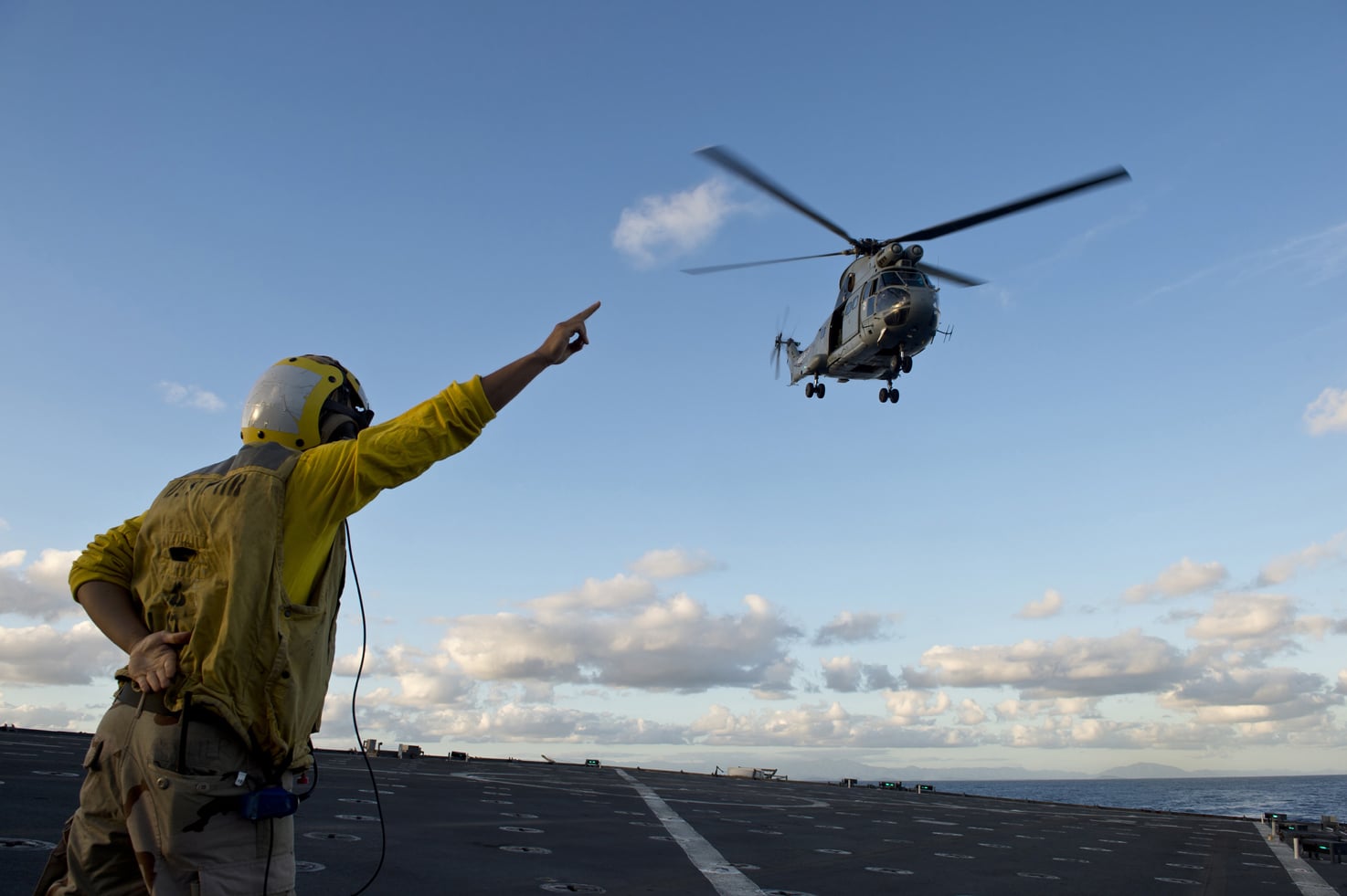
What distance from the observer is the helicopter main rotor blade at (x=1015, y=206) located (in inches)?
1007

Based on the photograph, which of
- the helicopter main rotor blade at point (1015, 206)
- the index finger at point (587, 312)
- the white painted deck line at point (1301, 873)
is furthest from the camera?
the helicopter main rotor blade at point (1015, 206)

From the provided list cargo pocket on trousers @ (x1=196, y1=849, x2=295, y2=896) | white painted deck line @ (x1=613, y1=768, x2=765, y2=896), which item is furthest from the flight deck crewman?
white painted deck line @ (x1=613, y1=768, x2=765, y2=896)

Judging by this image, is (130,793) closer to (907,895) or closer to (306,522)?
(306,522)

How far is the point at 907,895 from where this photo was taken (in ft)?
31.3

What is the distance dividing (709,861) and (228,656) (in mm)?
9199

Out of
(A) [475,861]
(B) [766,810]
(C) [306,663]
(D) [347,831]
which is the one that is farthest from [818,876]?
(B) [766,810]

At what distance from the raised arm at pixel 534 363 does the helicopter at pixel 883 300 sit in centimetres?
2586

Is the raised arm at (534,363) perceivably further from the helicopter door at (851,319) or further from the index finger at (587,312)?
the helicopter door at (851,319)

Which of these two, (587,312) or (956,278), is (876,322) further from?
(587,312)

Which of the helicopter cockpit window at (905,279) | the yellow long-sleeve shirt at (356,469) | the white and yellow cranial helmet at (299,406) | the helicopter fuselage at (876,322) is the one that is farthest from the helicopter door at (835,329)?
the yellow long-sleeve shirt at (356,469)

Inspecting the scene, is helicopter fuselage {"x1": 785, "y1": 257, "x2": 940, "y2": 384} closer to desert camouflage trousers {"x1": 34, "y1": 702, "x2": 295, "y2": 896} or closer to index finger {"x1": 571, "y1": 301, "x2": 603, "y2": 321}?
index finger {"x1": 571, "y1": 301, "x2": 603, "y2": 321}

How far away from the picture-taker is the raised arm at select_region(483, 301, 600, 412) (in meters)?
3.39

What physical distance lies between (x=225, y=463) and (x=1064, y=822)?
93.3ft

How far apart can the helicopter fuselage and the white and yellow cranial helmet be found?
26.2m
